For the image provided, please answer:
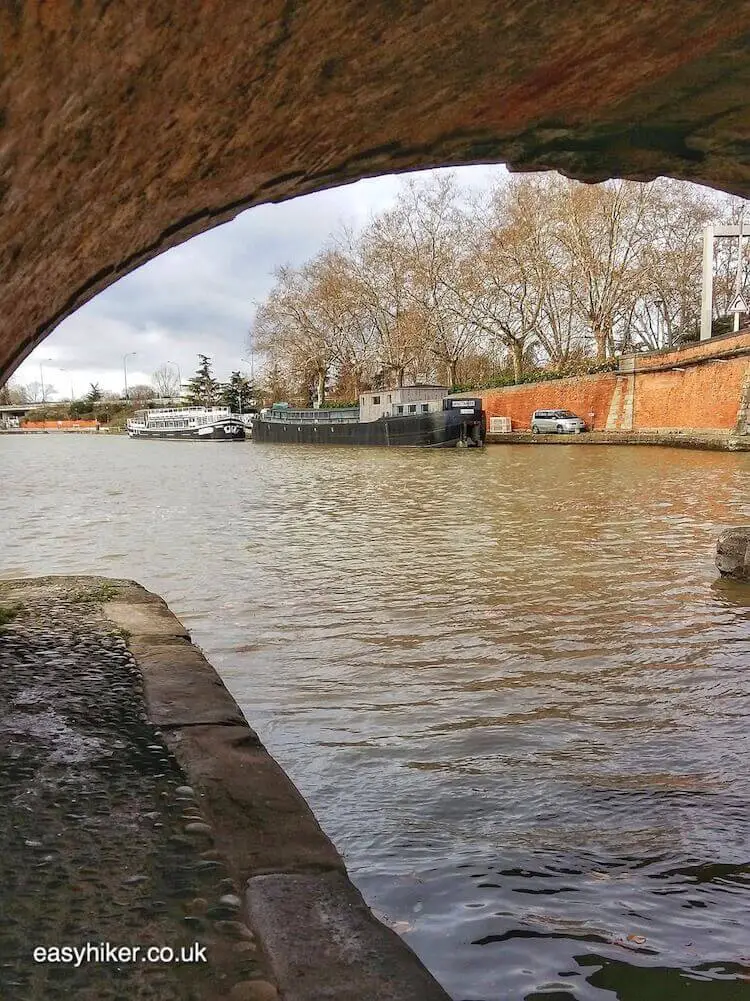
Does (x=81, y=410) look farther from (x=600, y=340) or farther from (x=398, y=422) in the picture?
(x=600, y=340)

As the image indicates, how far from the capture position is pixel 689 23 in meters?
2.58

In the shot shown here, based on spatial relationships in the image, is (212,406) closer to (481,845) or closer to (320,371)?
(320,371)

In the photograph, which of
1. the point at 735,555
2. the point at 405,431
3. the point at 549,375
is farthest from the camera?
the point at 549,375

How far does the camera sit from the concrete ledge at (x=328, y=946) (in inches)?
66.9

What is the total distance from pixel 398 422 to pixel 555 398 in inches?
317

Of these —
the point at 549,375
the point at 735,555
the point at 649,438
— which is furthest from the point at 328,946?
the point at 549,375

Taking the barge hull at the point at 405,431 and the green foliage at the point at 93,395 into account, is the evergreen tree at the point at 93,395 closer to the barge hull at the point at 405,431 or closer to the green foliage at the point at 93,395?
the green foliage at the point at 93,395

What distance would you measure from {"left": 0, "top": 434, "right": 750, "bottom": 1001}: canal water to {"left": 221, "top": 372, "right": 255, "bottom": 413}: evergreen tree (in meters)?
69.4

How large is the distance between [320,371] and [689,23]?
5449 centimetres

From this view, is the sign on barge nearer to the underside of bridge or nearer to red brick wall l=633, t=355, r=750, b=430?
red brick wall l=633, t=355, r=750, b=430

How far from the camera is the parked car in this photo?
36156mm

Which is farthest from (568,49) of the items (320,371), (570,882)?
(320,371)

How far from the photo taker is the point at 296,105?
268 cm

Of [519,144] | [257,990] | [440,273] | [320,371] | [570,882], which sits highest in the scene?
[440,273]
